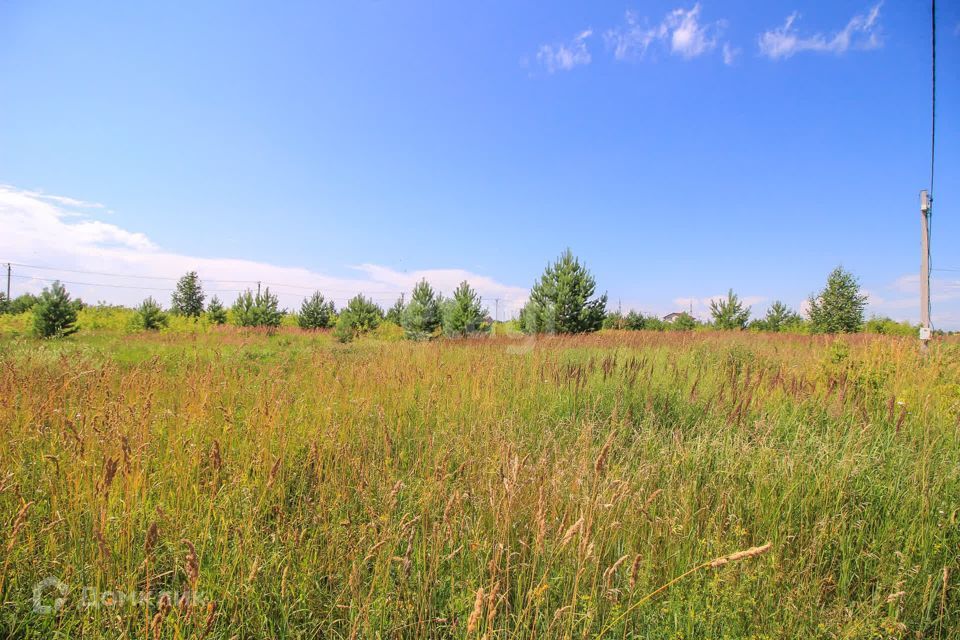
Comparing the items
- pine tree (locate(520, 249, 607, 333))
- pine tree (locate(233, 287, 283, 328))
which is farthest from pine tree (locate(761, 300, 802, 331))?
pine tree (locate(233, 287, 283, 328))

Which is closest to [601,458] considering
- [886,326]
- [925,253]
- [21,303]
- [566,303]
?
[925,253]

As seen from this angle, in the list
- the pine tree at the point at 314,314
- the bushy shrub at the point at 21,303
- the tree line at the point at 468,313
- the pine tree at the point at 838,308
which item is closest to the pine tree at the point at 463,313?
the tree line at the point at 468,313

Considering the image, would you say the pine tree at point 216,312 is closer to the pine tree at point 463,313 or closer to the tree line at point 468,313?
the tree line at point 468,313

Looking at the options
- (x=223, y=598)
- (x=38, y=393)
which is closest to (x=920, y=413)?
(x=223, y=598)

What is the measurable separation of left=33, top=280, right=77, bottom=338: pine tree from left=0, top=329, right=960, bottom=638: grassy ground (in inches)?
756

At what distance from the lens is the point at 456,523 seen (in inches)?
74.2

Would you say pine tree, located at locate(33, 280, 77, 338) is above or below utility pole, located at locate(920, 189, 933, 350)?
below

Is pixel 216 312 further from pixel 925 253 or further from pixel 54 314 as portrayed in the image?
pixel 925 253

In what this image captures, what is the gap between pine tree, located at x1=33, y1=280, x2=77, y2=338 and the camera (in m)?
16.6

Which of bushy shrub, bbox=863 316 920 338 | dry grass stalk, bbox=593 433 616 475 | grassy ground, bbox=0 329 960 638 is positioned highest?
bushy shrub, bbox=863 316 920 338

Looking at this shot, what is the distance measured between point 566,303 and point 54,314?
2302 centimetres

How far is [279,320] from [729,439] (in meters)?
31.2

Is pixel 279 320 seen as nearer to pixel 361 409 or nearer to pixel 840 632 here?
pixel 361 409

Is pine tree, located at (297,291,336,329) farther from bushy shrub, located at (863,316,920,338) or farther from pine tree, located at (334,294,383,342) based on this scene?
bushy shrub, located at (863,316,920,338)
